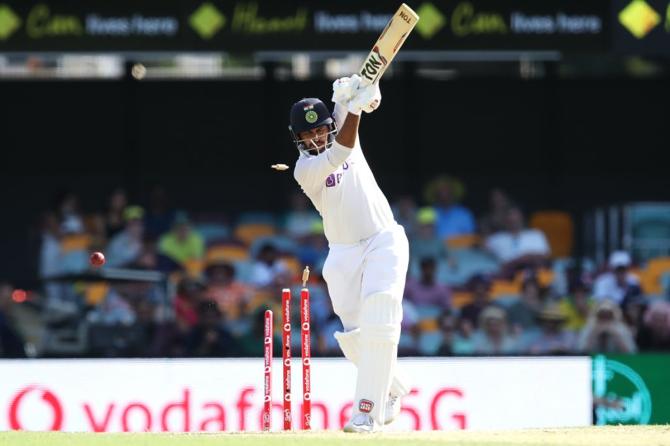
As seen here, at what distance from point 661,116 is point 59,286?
7.07 meters

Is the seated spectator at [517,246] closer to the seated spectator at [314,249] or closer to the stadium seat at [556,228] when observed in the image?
the stadium seat at [556,228]

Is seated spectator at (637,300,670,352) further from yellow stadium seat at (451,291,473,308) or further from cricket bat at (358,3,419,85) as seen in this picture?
cricket bat at (358,3,419,85)

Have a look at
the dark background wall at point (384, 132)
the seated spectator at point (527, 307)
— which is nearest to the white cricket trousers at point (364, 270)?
the seated spectator at point (527, 307)

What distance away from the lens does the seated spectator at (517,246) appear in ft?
49.3

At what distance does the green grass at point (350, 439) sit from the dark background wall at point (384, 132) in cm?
876

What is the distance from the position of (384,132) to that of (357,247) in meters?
9.15

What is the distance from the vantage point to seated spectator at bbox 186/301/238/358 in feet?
43.2

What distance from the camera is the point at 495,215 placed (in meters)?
15.7

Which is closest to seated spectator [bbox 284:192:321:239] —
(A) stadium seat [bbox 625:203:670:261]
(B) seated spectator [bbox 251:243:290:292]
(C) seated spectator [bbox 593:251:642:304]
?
(B) seated spectator [bbox 251:243:290:292]

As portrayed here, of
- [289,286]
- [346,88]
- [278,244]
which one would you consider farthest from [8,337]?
[346,88]

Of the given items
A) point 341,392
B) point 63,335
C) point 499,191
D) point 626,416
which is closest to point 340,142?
point 341,392

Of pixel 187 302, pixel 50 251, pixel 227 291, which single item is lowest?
pixel 187 302

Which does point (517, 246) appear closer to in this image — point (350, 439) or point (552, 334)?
point (552, 334)

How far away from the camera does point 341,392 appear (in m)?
11.2
